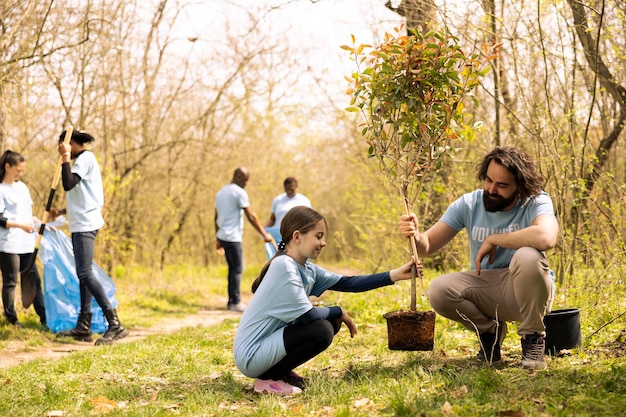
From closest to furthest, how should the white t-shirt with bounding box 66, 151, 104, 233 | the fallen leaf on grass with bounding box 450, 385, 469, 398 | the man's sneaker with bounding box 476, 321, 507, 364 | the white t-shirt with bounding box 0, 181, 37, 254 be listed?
the fallen leaf on grass with bounding box 450, 385, 469, 398, the man's sneaker with bounding box 476, 321, 507, 364, the white t-shirt with bounding box 66, 151, 104, 233, the white t-shirt with bounding box 0, 181, 37, 254

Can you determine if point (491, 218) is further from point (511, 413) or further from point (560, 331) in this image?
point (511, 413)

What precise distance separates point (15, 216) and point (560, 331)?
5.19m

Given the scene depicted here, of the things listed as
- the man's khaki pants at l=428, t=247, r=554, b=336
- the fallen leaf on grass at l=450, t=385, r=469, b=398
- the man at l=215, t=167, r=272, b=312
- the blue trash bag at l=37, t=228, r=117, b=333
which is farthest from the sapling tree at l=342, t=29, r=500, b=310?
the man at l=215, t=167, r=272, b=312

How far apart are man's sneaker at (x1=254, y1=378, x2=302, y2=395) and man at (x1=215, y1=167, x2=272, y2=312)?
4957 millimetres

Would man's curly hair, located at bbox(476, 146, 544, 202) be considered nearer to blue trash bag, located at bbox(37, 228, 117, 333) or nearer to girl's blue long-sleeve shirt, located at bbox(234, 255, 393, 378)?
girl's blue long-sleeve shirt, located at bbox(234, 255, 393, 378)

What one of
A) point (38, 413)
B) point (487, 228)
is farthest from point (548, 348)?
point (38, 413)

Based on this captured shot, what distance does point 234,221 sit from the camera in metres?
9.01

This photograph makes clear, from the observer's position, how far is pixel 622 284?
5086mm

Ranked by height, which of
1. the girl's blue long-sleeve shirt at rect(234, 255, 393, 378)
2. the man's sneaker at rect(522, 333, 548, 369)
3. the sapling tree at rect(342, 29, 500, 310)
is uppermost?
the sapling tree at rect(342, 29, 500, 310)

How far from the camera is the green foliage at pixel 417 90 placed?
4328 millimetres

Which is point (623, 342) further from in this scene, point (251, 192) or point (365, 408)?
point (251, 192)

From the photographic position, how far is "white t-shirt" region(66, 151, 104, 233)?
623cm

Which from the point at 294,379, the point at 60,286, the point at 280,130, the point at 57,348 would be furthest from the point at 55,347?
the point at 280,130

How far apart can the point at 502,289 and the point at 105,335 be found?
384cm
